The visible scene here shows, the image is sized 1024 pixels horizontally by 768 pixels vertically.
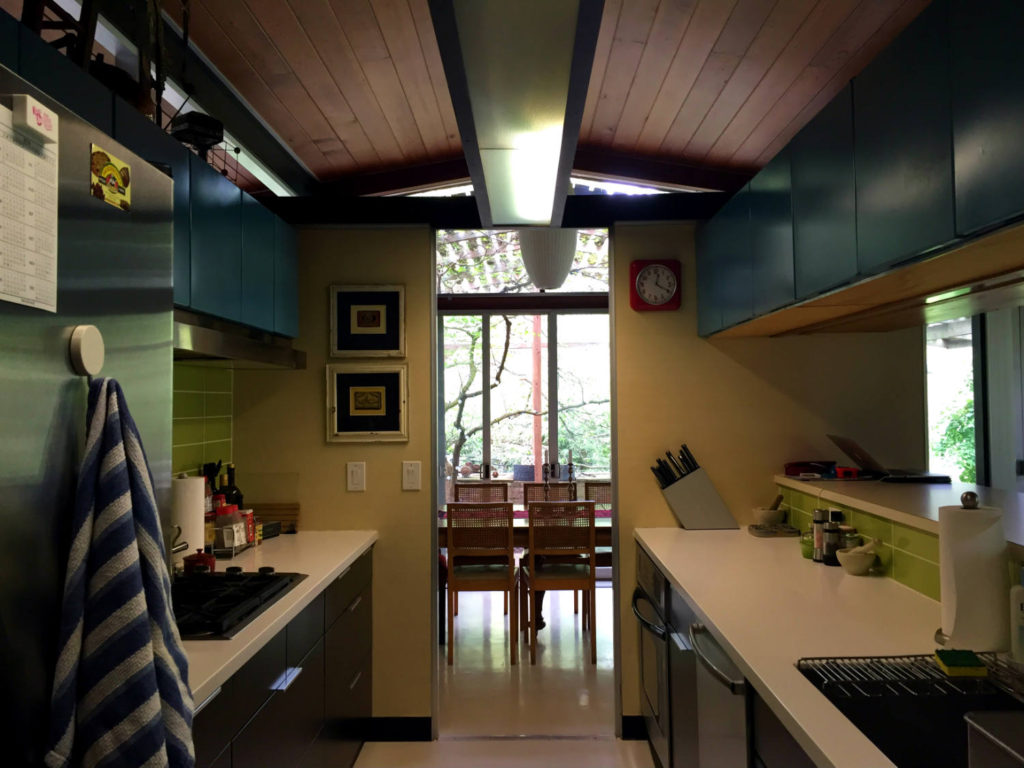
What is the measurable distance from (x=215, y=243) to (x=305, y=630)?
3.95 ft

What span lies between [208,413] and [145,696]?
2.11 m

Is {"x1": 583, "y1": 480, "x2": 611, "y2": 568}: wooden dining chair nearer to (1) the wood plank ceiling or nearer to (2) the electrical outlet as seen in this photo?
(2) the electrical outlet

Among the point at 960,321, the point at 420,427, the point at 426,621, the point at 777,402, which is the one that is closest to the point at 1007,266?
the point at 960,321

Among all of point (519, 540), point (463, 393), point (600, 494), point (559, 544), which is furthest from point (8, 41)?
point (463, 393)

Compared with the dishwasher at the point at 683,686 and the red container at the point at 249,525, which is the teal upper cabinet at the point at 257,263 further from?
the dishwasher at the point at 683,686

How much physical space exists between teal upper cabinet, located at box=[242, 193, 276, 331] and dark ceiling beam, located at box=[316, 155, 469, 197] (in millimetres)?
913

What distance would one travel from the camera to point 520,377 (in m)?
6.23

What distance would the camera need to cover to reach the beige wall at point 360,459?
3018 millimetres

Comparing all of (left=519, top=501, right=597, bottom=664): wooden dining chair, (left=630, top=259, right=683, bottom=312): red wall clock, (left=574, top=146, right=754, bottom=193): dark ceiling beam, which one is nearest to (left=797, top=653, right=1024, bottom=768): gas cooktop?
(left=630, top=259, right=683, bottom=312): red wall clock

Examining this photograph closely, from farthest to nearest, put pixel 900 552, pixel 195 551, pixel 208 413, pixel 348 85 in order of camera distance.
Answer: pixel 208 413
pixel 348 85
pixel 195 551
pixel 900 552

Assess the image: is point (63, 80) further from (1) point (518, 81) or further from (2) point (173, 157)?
(1) point (518, 81)

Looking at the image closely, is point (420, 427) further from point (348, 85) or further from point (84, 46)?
point (84, 46)

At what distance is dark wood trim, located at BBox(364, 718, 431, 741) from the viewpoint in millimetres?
2967

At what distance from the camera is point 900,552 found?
1990mm
